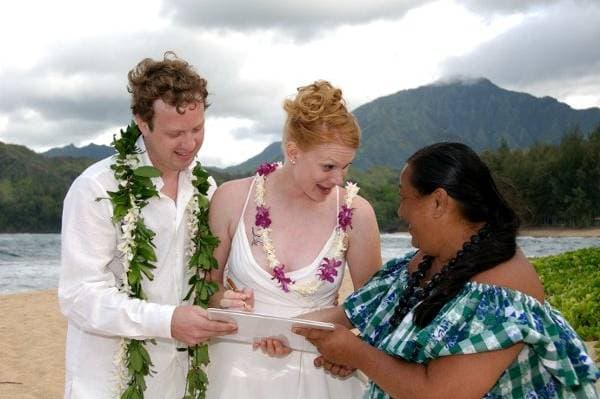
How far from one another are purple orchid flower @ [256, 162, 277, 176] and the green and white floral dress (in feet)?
5.48

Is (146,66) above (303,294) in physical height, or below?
above

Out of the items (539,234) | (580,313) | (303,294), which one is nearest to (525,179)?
(539,234)

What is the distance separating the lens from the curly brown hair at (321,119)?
349 cm

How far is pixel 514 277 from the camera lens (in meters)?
2.40

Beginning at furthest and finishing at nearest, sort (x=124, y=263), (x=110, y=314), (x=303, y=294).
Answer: (x=303, y=294)
(x=124, y=263)
(x=110, y=314)

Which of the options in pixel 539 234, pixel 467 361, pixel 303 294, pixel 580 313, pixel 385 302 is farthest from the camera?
pixel 539 234

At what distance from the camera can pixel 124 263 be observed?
3373 mm

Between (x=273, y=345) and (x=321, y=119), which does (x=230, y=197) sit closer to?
(x=321, y=119)

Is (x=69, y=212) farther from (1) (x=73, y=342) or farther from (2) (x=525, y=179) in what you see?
(2) (x=525, y=179)

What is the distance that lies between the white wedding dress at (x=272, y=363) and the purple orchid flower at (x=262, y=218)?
107mm

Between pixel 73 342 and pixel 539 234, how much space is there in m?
68.5

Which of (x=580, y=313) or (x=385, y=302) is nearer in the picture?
(x=385, y=302)

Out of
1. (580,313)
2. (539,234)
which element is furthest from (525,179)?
(580,313)

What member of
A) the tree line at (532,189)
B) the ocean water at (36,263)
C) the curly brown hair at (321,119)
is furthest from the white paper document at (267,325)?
the tree line at (532,189)
